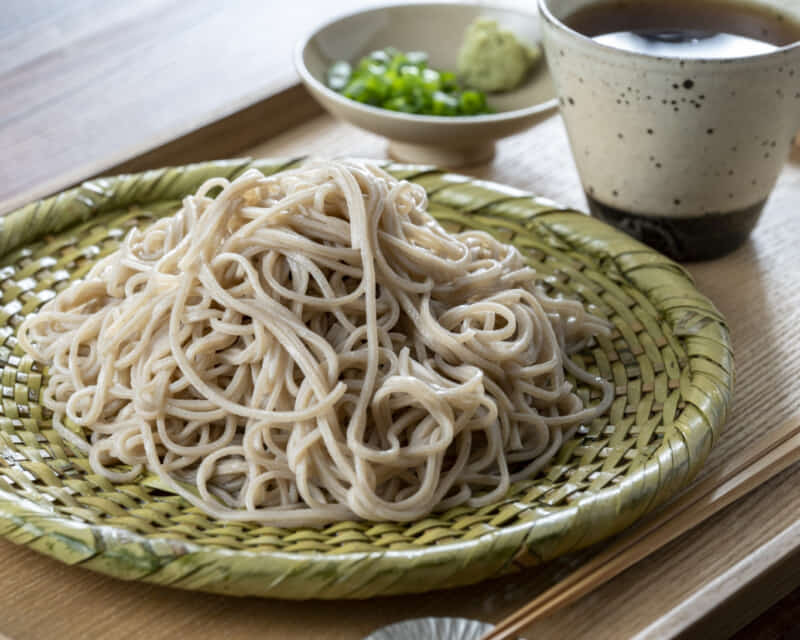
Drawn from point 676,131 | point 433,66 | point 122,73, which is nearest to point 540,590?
point 676,131

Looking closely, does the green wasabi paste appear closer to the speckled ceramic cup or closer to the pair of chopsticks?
the speckled ceramic cup

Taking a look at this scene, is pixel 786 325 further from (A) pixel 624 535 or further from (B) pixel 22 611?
(B) pixel 22 611

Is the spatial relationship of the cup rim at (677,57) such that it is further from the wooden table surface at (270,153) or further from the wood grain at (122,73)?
the wood grain at (122,73)

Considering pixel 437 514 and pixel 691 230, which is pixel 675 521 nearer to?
pixel 437 514

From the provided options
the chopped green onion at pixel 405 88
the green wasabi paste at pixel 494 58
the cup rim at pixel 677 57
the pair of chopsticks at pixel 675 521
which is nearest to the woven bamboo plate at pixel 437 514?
the pair of chopsticks at pixel 675 521

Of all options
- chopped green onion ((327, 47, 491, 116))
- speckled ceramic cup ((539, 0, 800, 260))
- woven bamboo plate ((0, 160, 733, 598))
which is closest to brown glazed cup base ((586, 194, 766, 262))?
speckled ceramic cup ((539, 0, 800, 260))

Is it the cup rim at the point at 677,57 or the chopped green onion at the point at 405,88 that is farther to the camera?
the chopped green onion at the point at 405,88
